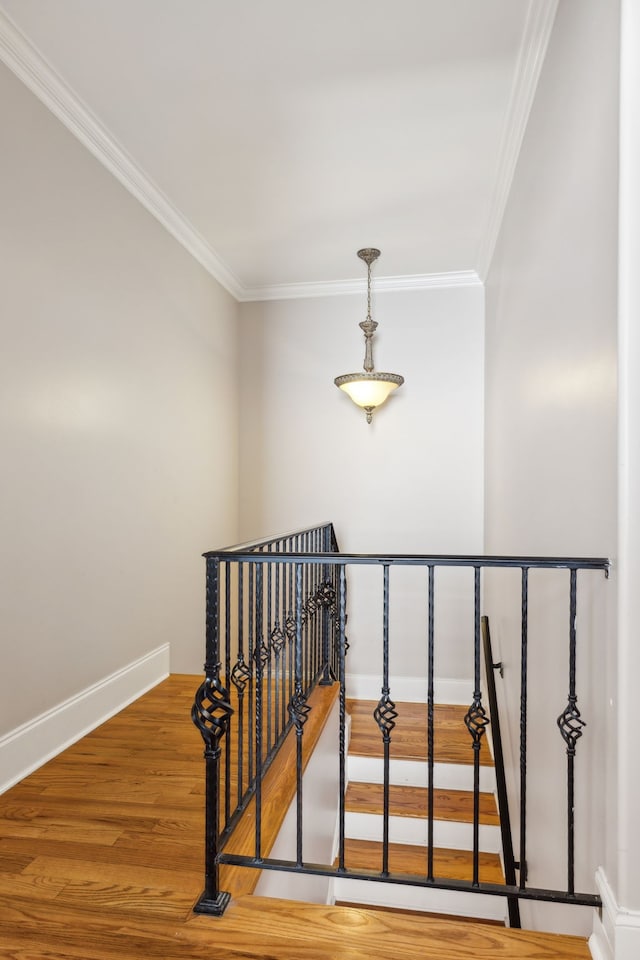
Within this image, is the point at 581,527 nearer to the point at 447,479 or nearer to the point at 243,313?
the point at 447,479

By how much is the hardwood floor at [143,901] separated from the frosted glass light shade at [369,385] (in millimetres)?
2576

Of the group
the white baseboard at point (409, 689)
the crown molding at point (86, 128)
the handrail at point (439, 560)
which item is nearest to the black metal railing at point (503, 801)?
the white baseboard at point (409, 689)

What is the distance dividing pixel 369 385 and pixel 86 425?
6.57 ft

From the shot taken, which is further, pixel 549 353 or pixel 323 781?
pixel 323 781

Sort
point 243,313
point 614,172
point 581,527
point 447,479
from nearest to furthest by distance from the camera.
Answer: point 614,172
point 581,527
point 447,479
point 243,313

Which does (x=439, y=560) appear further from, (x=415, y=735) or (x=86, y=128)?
(x=415, y=735)

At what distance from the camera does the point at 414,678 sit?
448 centimetres

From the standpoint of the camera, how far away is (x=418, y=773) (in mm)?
3779

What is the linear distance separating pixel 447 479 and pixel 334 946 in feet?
11.1

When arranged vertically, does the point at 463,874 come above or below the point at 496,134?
Result: below

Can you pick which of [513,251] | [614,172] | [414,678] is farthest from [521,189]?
[414,678]

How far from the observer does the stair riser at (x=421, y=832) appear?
3.41 meters

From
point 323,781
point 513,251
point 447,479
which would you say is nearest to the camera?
point 513,251

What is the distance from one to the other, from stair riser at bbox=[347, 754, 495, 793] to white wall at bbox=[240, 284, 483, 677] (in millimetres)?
780
